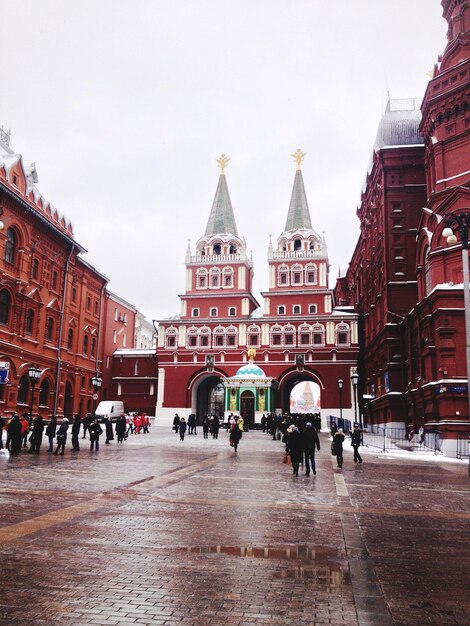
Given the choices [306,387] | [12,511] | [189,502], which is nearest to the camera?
[12,511]

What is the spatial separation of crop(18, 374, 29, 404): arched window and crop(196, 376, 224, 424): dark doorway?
26.1 meters

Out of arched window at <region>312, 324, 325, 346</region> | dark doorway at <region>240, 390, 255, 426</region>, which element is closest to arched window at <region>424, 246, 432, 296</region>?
arched window at <region>312, 324, 325, 346</region>

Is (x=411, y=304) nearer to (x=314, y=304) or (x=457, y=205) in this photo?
(x=457, y=205)

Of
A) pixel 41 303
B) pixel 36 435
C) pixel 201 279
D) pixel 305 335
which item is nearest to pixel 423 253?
pixel 36 435

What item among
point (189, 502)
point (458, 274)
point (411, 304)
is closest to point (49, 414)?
point (411, 304)

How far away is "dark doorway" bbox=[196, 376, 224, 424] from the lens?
67688mm

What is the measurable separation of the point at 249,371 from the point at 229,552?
53175 mm

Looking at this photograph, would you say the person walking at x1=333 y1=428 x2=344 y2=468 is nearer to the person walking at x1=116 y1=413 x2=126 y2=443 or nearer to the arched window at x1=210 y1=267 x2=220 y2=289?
the person walking at x1=116 y1=413 x2=126 y2=443

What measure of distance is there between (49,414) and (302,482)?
33.7 meters

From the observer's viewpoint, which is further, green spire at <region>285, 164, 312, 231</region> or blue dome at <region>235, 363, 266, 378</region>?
green spire at <region>285, 164, 312, 231</region>

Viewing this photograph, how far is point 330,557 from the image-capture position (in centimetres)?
742

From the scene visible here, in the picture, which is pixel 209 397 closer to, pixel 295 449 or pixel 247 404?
pixel 247 404

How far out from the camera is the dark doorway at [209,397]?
67.7 metres

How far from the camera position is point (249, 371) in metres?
60.6
